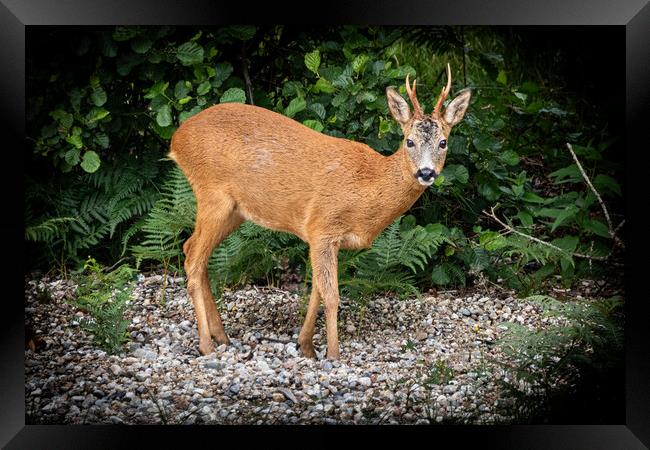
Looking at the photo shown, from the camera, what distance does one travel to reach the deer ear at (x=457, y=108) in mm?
4793

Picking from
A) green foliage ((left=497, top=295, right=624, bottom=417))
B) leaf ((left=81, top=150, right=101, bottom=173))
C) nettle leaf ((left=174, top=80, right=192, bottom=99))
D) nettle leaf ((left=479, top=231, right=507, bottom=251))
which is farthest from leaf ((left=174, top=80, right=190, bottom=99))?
green foliage ((left=497, top=295, right=624, bottom=417))

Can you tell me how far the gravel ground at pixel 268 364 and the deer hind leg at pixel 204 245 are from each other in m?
0.16

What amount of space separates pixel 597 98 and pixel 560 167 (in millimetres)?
667

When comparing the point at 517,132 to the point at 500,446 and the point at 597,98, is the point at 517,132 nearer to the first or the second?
the point at 597,98

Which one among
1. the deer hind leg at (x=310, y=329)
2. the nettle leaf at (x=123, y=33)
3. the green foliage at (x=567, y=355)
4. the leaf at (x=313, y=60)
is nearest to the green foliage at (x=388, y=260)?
the deer hind leg at (x=310, y=329)

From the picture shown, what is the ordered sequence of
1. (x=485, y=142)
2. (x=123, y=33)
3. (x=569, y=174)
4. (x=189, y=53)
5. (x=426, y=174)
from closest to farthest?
(x=426, y=174), (x=123, y=33), (x=189, y=53), (x=569, y=174), (x=485, y=142)

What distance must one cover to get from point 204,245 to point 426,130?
4.13 ft

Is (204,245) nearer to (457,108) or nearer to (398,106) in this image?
(398,106)

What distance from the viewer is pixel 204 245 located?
527 cm

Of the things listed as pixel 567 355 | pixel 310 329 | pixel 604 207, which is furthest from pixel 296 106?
pixel 567 355

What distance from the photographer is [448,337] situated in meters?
5.62

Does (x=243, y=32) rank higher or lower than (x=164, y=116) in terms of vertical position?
higher

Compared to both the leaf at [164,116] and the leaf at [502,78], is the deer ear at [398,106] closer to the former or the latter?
the leaf at [164,116]
